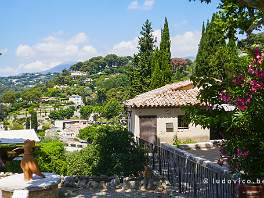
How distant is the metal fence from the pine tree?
2939cm

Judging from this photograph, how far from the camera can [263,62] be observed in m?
6.98

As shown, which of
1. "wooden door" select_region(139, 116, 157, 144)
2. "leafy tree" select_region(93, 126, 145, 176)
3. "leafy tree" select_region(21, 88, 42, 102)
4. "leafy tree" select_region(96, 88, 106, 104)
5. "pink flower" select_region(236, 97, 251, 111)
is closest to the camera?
"pink flower" select_region(236, 97, 251, 111)

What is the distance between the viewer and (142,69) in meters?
46.0

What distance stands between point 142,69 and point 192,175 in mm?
35570

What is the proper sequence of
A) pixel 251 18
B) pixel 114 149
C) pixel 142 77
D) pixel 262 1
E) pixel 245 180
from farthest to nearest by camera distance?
pixel 142 77, pixel 114 149, pixel 251 18, pixel 245 180, pixel 262 1

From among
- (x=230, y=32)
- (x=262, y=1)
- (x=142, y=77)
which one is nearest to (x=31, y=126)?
(x=142, y=77)

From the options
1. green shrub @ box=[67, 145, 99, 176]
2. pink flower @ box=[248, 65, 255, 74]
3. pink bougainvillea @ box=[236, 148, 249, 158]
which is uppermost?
pink flower @ box=[248, 65, 255, 74]

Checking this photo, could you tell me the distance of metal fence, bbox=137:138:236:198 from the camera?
8.79 metres

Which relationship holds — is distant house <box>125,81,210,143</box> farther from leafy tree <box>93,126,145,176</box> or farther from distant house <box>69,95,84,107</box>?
distant house <box>69,95,84,107</box>

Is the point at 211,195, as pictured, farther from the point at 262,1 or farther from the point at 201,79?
the point at 262,1

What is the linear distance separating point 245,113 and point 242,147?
613 mm

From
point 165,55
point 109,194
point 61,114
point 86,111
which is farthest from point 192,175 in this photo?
point 61,114


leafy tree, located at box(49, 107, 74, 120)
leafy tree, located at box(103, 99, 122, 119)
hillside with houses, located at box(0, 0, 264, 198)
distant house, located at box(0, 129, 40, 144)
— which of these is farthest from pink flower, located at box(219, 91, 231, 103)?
leafy tree, located at box(49, 107, 74, 120)

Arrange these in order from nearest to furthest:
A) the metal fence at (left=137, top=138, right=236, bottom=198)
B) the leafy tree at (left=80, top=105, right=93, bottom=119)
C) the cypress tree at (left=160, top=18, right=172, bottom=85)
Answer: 1. the metal fence at (left=137, top=138, right=236, bottom=198)
2. the cypress tree at (left=160, top=18, right=172, bottom=85)
3. the leafy tree at (left=80, top=105, right=93, bottom=119)
